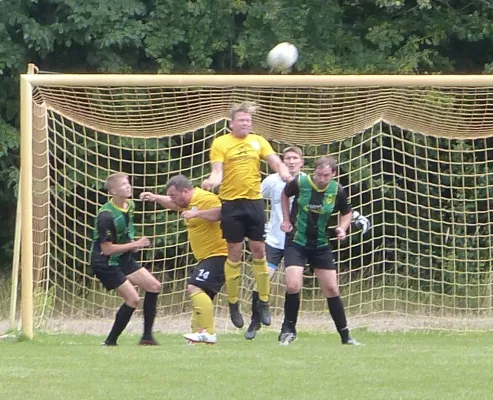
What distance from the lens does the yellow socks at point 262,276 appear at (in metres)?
9.58

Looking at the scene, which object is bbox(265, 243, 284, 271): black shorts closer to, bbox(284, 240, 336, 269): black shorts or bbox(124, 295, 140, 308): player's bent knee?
bbox(284, 240, 336, 269): black shorts

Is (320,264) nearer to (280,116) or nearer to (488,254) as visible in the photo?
(280,116)

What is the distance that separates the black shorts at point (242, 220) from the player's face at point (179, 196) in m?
0.30

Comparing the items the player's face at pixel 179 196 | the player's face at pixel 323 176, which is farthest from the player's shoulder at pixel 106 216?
the player's face at pixel 323 176

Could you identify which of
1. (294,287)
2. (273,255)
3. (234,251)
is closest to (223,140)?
(234,251)

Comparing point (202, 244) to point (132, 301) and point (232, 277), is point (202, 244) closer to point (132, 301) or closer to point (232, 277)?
point (232, 277)

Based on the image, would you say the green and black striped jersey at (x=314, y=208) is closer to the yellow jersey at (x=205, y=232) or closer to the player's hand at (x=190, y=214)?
the yellow jersey at (x=205, y=232)

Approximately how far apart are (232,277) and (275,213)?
5.02ft

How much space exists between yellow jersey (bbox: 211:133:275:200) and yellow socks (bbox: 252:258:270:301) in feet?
1.84

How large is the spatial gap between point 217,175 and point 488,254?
5.28 meters

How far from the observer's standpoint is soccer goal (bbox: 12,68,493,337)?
1052 centimetres

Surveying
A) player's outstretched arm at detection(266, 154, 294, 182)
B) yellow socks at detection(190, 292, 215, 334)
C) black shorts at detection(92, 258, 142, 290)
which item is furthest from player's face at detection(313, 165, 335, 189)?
black shorts at detection(92, 258, 142, 290)

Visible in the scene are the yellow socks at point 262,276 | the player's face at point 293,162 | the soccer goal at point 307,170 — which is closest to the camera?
the yellow socks at point 262,276

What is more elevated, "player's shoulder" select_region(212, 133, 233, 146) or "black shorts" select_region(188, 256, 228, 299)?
"player's shoulder" select_region(212, 133, 233, 146)
